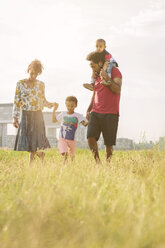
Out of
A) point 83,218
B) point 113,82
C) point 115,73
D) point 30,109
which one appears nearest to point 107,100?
point 113,82

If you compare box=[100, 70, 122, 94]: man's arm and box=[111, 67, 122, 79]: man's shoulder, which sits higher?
box=[111, 67, 122, 79]: man's shoulder

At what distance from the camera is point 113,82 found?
4906 mm

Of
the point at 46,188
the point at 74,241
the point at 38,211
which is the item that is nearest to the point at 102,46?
the point at 46,188

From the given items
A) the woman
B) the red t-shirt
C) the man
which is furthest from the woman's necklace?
the red t-shirt

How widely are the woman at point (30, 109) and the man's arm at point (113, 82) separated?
126 cm

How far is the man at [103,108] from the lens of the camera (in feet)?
16.6

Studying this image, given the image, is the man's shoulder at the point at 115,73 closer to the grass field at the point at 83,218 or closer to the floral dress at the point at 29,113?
the floral dress at the point at 29,113

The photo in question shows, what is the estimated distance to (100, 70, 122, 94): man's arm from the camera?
4.85 meters

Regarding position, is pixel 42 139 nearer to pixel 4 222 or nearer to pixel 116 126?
pixel 116 126

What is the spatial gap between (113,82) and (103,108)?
17.0 inches

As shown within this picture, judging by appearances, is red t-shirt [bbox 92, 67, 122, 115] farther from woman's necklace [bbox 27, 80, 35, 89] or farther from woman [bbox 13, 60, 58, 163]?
woman's necklace [bbox 27, 80, 35, 89]

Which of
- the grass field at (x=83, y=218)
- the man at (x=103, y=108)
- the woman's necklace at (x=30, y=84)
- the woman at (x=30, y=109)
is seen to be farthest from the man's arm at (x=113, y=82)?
the grass field at (x=83, y=218)

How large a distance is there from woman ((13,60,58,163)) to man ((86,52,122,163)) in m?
0.97

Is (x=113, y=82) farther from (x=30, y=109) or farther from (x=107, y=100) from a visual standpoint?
(x=30, y=109)
